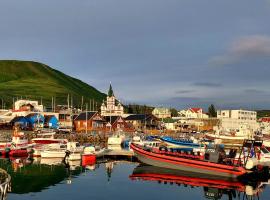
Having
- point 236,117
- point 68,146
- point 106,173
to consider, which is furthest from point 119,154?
point 236,117

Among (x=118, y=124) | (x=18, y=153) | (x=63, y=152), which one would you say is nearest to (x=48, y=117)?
(x=118, y=124)

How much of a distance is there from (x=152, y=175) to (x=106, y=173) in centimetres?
608

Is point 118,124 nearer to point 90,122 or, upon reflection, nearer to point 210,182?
point 90,122

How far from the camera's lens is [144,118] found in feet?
473

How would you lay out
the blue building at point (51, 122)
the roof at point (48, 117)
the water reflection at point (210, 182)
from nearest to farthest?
the water reflection at point (210, 182) → the blue building at point (51, 122) → the roof at point (48, 117)

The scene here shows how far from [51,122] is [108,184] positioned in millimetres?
81453

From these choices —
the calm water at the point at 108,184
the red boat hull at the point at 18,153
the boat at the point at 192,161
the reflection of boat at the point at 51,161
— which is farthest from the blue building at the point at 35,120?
the boat at the point at 192,161

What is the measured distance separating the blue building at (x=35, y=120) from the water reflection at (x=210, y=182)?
6961 centimetres

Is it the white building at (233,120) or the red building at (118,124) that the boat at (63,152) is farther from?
the white building at (233,120)

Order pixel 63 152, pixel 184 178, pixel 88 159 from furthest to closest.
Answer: pixel 63 152 < pixel 88 159 < pixel 184 178

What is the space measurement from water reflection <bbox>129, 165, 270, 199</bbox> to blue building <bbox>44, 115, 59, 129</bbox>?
7247 cm

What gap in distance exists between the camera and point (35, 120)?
12056cm

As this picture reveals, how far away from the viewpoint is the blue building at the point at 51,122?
124 metres

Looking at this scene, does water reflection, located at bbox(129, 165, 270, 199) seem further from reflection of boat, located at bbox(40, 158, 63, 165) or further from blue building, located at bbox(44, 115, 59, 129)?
blue building, located at bbox(44, 115, 59, 129)
